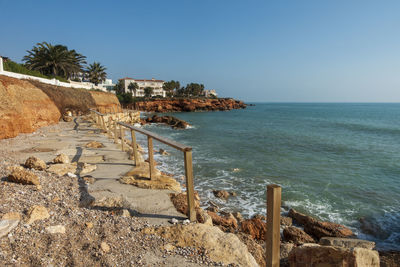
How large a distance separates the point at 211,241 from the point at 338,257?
4.94 feet

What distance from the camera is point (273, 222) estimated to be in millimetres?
1973

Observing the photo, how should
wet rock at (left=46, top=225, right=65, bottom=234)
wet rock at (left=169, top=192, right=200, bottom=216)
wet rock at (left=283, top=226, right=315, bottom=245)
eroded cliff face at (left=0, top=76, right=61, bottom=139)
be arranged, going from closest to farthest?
1. wet rock at (left=46, top=225, right=65, bottom=234)
2. wet rock at (left=169, top=192, right=200, bottom=216)
3. wet rock at (left=283, top=226, right=315, bottom=245)
4. eroded cliff face at (left=0, top=76, right=61, bottom=139)

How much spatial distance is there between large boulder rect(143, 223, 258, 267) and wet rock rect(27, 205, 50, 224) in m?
1.38

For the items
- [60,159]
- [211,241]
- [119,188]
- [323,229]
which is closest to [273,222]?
[211,241]

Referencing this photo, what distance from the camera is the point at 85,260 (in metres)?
2.23

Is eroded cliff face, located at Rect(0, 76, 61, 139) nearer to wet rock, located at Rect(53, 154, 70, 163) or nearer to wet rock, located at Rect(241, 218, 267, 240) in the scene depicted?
wet rock, located at Rect(53, 154, 70, 163)

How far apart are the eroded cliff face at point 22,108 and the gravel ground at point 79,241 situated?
291 inches

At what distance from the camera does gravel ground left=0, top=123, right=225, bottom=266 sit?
2.22m

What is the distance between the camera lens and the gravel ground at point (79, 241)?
7.27 feet

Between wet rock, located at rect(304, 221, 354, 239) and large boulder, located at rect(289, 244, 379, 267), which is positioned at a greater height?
large boulder, located at rect(289, 244, 379, 267)

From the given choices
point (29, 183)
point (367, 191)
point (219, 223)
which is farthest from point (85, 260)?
point (367, 191)

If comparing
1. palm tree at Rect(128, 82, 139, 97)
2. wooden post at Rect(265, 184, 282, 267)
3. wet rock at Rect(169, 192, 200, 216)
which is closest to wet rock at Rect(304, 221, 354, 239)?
wet rock at Rect(169, 192, 200, 216)

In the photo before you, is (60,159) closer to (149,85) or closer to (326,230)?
(326,230)

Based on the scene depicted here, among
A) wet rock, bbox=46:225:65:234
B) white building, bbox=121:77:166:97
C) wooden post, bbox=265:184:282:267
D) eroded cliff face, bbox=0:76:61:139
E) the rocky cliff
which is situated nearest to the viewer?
wooden post, bbox=265:184:282:267
